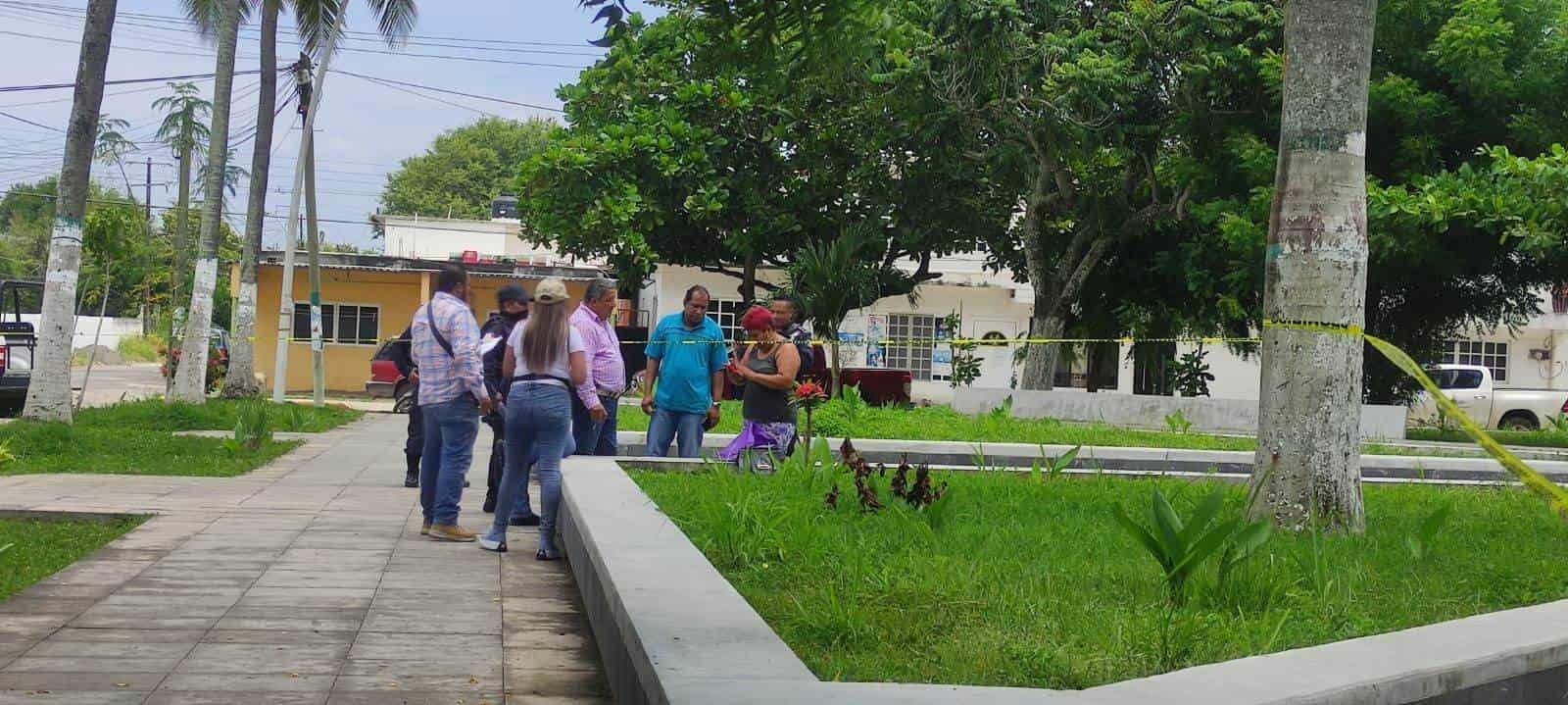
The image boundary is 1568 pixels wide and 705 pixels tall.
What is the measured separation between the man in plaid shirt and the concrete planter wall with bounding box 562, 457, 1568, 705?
343 centimetres

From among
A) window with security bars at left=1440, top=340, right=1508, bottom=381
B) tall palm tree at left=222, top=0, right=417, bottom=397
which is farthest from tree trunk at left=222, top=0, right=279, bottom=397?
window with security bars at left=1440, top=340, right=1508, bottom=381

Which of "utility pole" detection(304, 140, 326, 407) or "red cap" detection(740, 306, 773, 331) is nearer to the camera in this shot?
"red cap" detection(740, 306, 773, 331)

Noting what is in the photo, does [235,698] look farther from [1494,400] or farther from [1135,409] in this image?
[1494,400]

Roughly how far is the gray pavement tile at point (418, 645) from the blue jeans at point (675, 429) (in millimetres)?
4678

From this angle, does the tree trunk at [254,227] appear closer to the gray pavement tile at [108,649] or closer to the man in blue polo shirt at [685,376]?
the man in blue polo shirt at [685,376]

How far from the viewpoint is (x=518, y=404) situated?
8453mm

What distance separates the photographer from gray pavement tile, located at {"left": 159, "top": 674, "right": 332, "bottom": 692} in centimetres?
514

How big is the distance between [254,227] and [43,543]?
1904 centimetres

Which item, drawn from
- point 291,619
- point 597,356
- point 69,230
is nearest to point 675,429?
point 597,356

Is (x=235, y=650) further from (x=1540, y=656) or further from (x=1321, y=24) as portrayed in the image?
(x=1321, y=24)

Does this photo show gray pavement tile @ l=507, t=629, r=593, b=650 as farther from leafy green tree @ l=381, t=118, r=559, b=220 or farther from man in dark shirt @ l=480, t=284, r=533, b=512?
leafy green tree @ l=381, t=118, r=559, b=220

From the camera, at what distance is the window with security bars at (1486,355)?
38062 mm

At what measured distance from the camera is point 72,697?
16.3 feet

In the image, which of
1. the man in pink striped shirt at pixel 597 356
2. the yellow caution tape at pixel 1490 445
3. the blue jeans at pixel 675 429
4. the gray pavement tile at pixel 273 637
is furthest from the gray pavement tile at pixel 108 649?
the blue jeans at pixel 675 429
